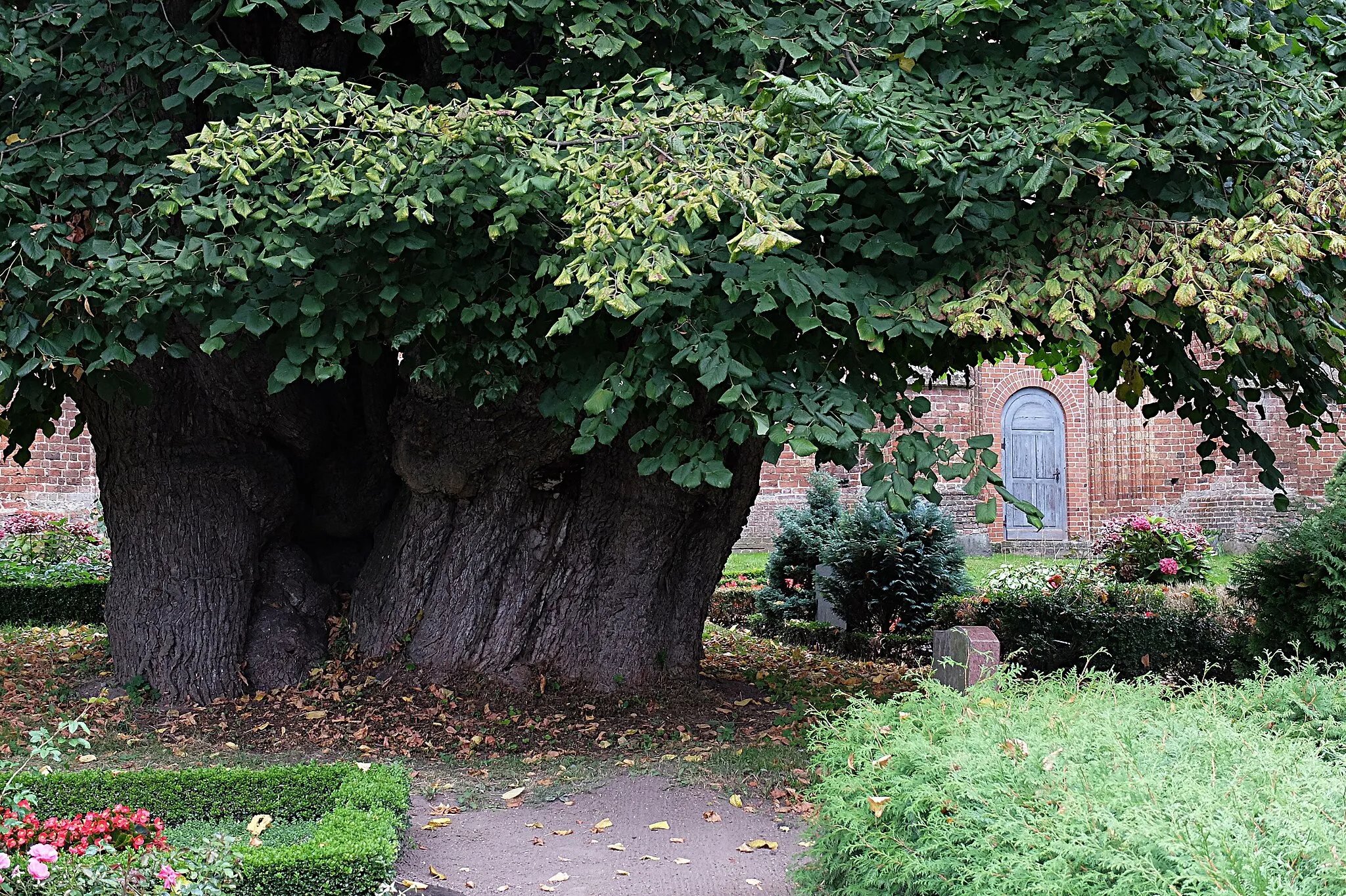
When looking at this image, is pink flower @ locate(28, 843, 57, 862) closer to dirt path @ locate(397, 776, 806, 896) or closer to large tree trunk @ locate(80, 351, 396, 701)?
dirt path @ locate(397, 776, 806, 896)

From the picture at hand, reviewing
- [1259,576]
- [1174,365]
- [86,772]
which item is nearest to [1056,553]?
[1259,576]

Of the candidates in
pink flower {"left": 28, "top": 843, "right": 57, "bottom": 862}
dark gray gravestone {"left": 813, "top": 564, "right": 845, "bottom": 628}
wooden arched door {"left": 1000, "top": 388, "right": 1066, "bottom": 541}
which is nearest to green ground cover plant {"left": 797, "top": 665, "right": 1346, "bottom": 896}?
pink flower {"left": 28, "top": 843, "right": 57, "bottom": 862}

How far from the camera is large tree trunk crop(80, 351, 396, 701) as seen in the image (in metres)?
7.04

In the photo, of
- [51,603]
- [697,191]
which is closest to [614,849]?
[697,191]

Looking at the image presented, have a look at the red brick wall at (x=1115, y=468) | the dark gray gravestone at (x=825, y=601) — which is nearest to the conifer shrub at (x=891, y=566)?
the dark gray gravestone at (x=825, y=601)

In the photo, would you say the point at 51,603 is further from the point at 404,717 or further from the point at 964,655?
the point at 964,655

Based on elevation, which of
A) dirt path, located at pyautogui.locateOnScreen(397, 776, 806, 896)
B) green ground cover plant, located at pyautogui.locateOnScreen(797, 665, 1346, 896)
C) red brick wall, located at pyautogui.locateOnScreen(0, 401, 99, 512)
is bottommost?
dirt path, located at pyautogui.locateOnScreen(397, 776, 806, 896)

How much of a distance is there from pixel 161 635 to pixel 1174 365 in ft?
21.9

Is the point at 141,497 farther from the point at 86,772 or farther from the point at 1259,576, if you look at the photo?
the point at 1259,576

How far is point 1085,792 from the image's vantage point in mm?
2668

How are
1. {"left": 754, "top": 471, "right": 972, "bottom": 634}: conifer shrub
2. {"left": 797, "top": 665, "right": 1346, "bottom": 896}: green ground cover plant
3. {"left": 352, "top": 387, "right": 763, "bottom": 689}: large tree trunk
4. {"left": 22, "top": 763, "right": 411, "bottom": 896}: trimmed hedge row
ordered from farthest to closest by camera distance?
{"left": 754, "top": 471, "right": 972, "bottom": 634}: conifer shrub < {"left": 352, "top": 387, "right": 763, "bottom": 689}: large tree trunk < {"left": 22, "top": 763, "right": 411, "bottom": 896}: trimmed hedge row < {"left": 797, "top": 665, "right": 1346, "bottom": 896}: green ground cover plant

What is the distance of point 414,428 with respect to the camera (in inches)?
271

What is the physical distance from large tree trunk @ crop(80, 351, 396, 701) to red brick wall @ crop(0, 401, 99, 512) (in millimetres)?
8131

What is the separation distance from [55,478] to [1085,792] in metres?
15.3
